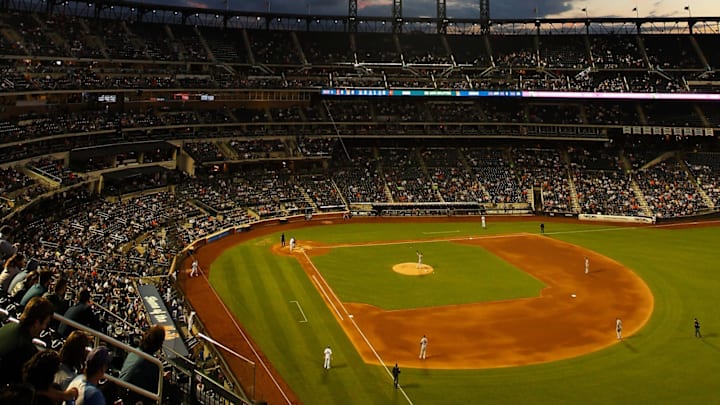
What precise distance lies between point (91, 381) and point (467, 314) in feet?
87.8

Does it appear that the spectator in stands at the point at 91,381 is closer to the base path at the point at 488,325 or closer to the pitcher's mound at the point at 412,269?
the base path at the point at 488,325

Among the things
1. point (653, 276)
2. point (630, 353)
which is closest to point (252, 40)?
point (653, 276)

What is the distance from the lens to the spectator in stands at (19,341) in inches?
231

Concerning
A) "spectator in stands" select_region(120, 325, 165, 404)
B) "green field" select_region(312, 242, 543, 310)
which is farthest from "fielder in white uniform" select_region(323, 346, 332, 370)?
"spectator in stands" select_region(120, 325, 165, 404)

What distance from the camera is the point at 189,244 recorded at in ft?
141

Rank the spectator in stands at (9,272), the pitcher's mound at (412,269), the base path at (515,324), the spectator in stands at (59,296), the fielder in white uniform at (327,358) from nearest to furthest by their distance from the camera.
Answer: the spectator in stands at (59,296) → the spectator in stands at (9,272) → the fielder in white uniform at (327,358) → the base path at (515,324) → the pitcher's mound at (412,269)

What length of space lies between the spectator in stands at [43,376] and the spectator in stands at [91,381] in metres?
0.16

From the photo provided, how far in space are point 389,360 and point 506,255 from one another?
2196 cm

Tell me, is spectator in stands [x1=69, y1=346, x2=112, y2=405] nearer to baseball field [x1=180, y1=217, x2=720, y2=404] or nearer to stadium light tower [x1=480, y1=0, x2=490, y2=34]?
baseball field [x1=180, y1=217, x2=720, y2=404]

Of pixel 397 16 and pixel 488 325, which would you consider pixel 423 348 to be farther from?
pixel 397 16

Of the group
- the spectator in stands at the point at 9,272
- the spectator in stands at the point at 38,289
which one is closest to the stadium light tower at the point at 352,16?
the spectator in stands at the point at 9,272

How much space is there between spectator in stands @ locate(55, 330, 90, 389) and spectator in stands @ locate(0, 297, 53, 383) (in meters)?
0.54

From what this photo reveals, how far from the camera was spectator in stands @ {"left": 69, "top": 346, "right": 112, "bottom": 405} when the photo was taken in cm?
532

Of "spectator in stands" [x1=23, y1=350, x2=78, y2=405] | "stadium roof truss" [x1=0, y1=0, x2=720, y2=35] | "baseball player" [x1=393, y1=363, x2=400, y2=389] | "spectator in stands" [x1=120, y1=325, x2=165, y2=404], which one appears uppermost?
"stadium roof truss" [x1=0, y1=0, x2=720, y2=35]
